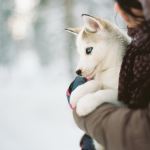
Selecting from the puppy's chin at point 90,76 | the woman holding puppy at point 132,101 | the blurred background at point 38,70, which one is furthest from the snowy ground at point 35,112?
the woman holding puppy at point 132,101

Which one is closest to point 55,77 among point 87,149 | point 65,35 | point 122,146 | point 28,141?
point 65,35

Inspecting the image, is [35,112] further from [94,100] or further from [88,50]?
[94,100]

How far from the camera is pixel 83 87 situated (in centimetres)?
92

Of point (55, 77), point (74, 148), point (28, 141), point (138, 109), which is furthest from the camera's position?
point (55, 77)

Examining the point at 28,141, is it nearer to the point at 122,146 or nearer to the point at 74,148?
the point at 74,148

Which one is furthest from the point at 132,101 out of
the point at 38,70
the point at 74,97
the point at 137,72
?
the point at 38,70

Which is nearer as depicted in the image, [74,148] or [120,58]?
[120,58]

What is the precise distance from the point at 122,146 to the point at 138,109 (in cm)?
6

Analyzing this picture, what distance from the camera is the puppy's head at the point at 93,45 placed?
94 cm

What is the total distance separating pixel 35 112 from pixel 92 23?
230 centimetres

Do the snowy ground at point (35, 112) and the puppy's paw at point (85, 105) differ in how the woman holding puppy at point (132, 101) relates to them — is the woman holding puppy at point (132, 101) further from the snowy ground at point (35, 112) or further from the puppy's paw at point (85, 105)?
the snowy ground at point (35, 112)

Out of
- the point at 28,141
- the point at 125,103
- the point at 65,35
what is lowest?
the point at 28,141

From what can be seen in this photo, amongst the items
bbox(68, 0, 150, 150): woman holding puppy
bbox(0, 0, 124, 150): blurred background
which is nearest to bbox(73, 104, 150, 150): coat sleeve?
bbox(68, 0, 150, 150): woman holding puppy

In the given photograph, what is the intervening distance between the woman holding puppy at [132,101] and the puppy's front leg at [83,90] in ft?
0.22
